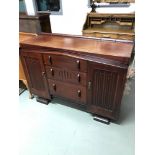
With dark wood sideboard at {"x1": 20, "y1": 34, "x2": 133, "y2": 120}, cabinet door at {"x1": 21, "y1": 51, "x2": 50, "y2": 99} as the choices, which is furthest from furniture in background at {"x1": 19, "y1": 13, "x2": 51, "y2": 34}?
cabinet door at {"x1": 21, "y1": 51, "x2": 50, "y2": 99}

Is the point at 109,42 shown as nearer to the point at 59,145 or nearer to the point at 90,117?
the point at 90,117

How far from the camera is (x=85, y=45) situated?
1521 mm

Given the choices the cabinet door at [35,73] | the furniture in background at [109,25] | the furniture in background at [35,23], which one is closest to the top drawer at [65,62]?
the cabinet door at [35,73]

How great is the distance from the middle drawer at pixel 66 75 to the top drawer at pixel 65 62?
0.17ft

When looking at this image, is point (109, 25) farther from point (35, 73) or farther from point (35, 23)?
point (35, 73)

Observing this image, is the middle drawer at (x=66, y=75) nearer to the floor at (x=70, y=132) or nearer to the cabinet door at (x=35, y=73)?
the cabinet door at (x=35, y=73)

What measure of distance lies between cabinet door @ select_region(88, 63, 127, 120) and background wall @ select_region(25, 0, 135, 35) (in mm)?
1846

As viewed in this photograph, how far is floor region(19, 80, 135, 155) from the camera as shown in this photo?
1.46 metres

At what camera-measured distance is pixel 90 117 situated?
1.79 m

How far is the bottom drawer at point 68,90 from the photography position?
161cm

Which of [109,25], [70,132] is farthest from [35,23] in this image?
[70,132]

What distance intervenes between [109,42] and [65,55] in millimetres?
484
